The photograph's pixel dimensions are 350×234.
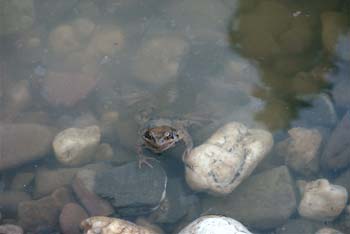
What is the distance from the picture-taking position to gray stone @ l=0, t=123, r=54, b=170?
5.91 metres

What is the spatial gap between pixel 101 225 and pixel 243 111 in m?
2.63

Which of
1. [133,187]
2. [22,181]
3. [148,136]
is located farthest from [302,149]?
[22,181]

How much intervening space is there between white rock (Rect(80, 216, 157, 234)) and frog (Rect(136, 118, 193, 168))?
3.18 feet

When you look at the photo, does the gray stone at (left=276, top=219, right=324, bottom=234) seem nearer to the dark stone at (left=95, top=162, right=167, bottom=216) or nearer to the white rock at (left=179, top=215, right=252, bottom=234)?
the white rock at (left=179, top=215, right=252, bottom=234)

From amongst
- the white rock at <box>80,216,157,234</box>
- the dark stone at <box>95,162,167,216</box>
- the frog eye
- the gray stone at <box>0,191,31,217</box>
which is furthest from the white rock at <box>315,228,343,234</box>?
the gray stone at <box>0,191,31,217</box>

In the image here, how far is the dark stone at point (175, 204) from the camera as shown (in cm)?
551

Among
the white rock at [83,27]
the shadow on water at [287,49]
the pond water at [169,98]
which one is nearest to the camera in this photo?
the pond water at [169,98]

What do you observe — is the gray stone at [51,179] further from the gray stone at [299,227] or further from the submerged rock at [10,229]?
the gray stone at [299,227]

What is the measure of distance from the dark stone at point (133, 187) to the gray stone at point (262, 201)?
704 millimetres

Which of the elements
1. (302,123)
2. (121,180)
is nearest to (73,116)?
(121,180)

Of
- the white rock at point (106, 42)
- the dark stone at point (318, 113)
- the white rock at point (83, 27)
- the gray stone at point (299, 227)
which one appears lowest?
the gray stone at point (299, 227)

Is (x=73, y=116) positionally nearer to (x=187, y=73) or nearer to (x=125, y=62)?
(x=125, y=62)

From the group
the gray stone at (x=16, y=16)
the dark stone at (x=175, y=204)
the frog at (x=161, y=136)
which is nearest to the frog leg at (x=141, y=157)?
the frog at (x=161, y=136)

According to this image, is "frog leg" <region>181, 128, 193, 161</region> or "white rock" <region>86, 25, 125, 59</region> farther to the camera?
"white rock" <region>86, 25, 125, 59</region>
